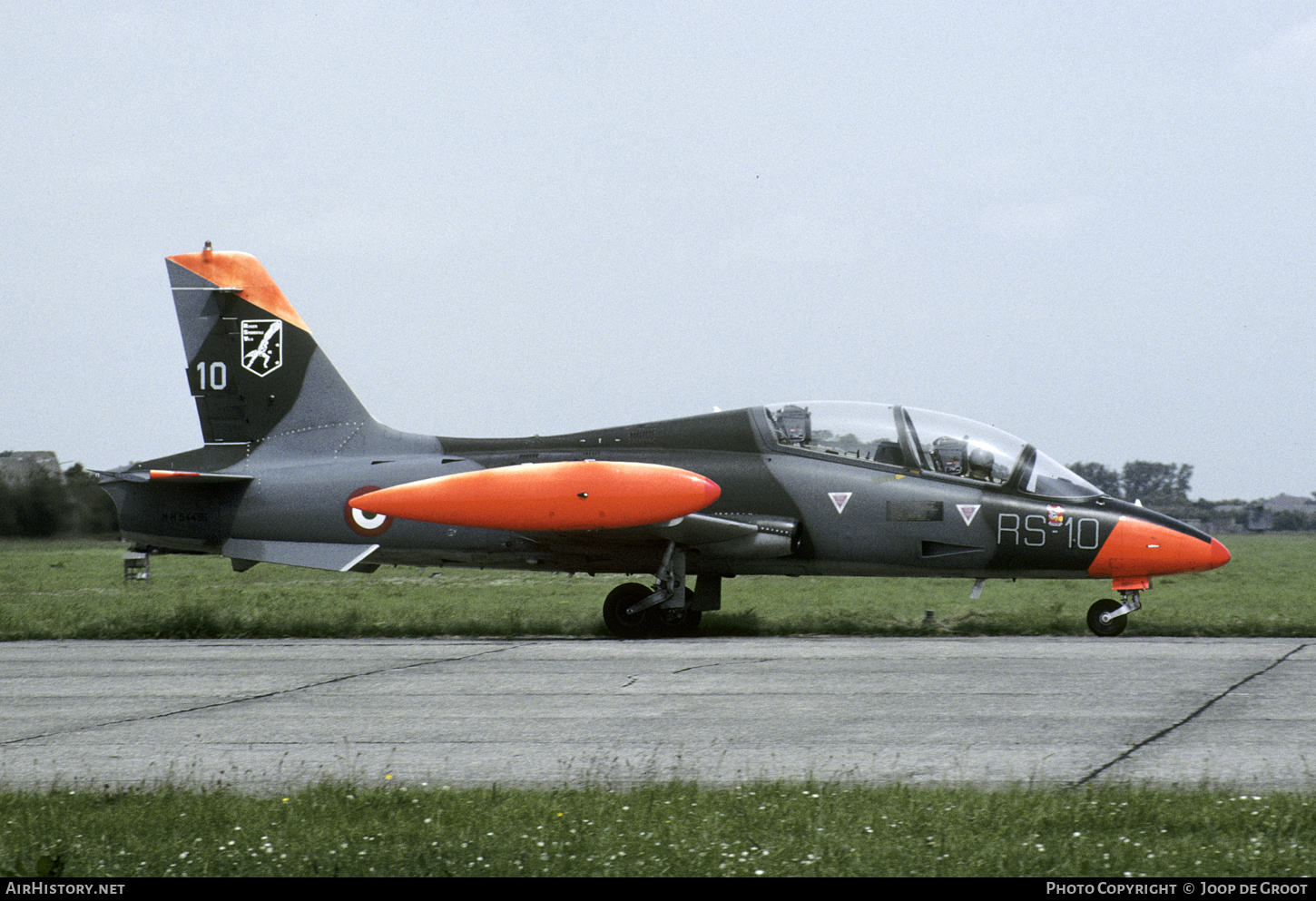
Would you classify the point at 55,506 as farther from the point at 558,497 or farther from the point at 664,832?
the point at 664,832

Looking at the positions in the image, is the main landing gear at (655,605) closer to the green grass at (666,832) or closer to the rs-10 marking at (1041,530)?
the rs-10 marking at (1041,530)

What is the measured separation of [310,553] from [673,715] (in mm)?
8910

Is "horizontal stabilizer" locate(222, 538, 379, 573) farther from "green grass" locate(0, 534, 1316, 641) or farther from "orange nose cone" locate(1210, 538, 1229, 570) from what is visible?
"orange nose cone" locate(1210, 538, 1229, 570)

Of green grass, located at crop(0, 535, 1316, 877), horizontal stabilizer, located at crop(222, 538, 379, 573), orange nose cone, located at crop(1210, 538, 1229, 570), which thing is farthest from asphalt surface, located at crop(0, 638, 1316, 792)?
horizontal stabilizer, located at crop(222, 538, 379, 573)

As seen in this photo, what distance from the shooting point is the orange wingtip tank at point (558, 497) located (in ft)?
48.5

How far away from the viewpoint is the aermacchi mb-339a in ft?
49.1

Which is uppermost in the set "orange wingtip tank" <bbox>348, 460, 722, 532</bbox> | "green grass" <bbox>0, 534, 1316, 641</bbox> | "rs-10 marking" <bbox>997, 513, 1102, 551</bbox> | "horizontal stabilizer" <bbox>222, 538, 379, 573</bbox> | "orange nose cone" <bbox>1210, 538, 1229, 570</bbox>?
"orange wingtip tank" <bbox>348, 460, 722, 532</bbox>

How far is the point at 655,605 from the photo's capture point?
619 inches

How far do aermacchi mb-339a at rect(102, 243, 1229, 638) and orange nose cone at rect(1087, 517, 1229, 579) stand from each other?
23 millimetres

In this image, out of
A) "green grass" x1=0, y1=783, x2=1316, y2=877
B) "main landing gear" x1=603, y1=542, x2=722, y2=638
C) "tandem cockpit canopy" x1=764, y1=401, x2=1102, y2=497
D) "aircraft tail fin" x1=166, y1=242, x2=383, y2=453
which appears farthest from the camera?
"aircraft tail fin" x1=166, y1=242, x2=383, y2=453

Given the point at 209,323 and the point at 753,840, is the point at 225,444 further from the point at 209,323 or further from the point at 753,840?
the point at 753,840

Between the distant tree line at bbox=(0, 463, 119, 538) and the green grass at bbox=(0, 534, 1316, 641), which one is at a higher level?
the distant tree line at bbox=(0, 463, 119, 538)

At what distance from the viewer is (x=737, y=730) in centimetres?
842
